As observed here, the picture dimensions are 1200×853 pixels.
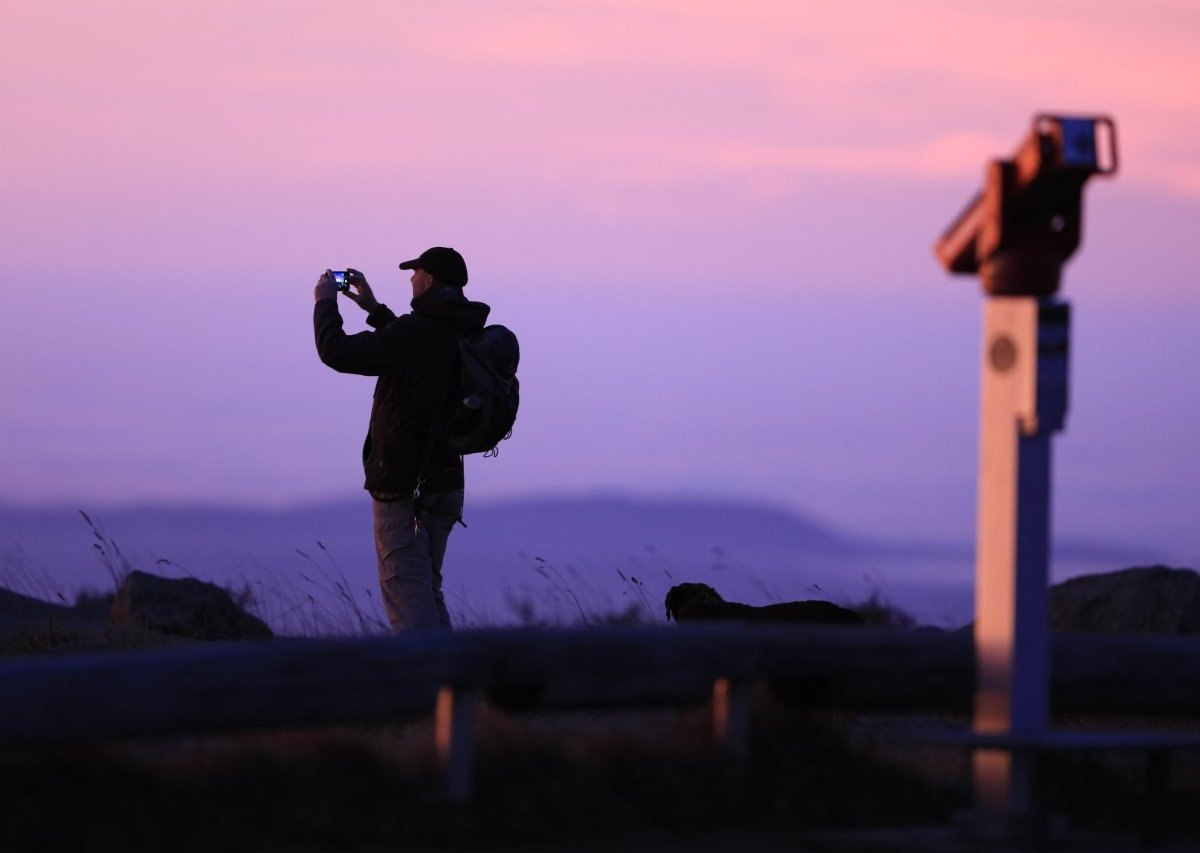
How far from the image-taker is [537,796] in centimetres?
587

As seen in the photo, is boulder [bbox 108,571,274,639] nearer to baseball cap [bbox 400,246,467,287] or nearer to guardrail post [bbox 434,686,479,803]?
baseball cap [bbox 400,246,467,287]

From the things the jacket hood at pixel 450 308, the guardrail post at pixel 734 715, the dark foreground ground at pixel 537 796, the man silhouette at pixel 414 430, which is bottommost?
the dark foreground ground at pixel 537 796

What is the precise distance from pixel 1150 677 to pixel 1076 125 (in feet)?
6.98

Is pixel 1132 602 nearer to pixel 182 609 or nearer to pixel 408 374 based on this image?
pixel 408 374

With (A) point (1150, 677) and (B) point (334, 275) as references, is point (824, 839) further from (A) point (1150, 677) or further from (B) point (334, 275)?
(B) point (334, 275)

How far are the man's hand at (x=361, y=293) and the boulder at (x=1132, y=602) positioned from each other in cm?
549

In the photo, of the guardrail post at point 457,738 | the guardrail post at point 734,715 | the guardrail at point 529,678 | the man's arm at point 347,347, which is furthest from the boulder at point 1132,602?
the guardrail post at point 457,738

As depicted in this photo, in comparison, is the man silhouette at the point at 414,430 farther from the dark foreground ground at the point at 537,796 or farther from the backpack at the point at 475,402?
the dark foreground ground at the point at 537,796

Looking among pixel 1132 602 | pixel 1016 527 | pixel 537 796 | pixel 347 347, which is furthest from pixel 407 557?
pixel 1132 602

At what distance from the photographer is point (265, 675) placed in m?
5.36

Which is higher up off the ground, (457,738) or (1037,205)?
(1037,205)

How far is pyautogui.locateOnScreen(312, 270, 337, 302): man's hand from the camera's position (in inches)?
366

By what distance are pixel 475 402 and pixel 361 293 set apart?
1047mm

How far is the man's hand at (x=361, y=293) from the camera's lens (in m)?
9.64
